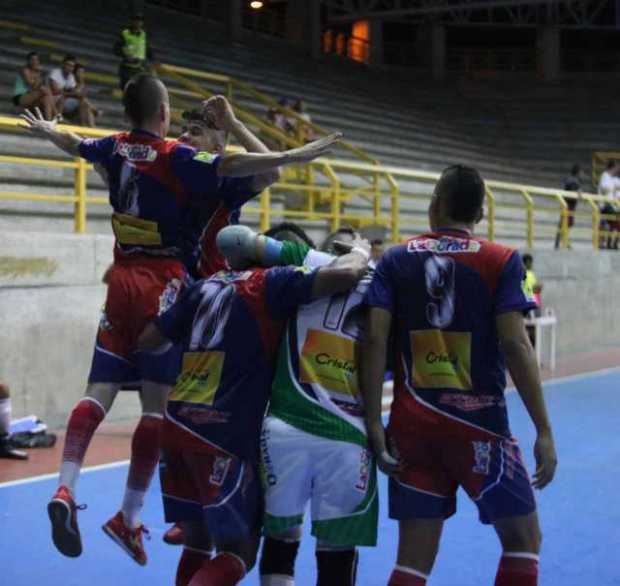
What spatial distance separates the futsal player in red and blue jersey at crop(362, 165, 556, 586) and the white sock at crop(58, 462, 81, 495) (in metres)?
1.61

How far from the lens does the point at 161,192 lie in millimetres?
5156

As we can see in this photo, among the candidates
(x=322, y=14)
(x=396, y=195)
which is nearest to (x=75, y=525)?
(x=396, y=195)

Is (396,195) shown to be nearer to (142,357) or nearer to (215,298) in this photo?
(142,357)

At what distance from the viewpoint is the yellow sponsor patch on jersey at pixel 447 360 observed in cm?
408

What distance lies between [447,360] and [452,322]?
0.14 m

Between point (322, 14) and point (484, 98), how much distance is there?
554 centimetres

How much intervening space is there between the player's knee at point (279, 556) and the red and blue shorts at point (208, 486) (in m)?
0.09

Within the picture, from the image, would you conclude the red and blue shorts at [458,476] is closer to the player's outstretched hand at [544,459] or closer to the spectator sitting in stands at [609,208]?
the player's outstretched hand at [544,459]

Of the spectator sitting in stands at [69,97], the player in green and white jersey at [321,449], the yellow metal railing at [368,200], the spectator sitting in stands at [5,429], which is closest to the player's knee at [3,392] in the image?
the spectator sitting in stands at [5,429]

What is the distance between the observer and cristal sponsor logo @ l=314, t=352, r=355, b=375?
4047 millimetres

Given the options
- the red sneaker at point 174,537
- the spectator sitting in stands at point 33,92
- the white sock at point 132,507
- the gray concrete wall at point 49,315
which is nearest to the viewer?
the white sock at point 132,507

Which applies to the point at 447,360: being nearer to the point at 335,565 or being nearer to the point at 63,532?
the point at 335,565

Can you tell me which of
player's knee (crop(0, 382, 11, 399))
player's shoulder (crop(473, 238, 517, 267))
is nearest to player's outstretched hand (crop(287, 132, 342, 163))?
player's shoulder (crop(473, 238, 517, 267))

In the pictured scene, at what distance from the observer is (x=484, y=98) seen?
34469 millimetres
